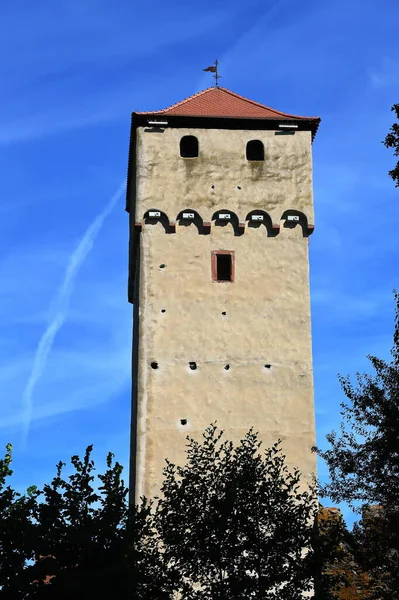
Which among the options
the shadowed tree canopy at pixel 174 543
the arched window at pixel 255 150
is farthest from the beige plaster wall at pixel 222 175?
the shadowed tree canopy at pixel 174 543

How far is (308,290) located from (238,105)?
5.13 metres

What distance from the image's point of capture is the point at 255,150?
81.0 ft

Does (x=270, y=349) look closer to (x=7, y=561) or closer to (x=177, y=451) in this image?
(x=177, y=451)

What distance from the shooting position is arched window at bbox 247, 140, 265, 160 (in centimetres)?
2453

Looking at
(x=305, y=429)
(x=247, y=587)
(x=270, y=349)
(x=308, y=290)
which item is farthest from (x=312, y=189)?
(x=247, y=587)

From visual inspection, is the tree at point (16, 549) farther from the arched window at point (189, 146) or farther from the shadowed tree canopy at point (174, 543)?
the arched window at point (189, 146)

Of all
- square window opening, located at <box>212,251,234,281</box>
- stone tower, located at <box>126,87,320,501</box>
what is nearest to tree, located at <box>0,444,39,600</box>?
stone tower, located at <box>126,87,320,501</box>

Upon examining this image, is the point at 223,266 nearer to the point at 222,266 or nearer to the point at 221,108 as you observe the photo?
the point at 222,266

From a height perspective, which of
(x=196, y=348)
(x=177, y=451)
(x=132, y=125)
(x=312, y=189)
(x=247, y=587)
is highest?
(x=132, y=125)

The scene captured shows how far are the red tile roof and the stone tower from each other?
0.05 meters

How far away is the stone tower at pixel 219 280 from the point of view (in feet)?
71.8

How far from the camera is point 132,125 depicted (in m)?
24.8

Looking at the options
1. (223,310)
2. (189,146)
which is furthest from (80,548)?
(189,146)

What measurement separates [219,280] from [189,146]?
3564mm
